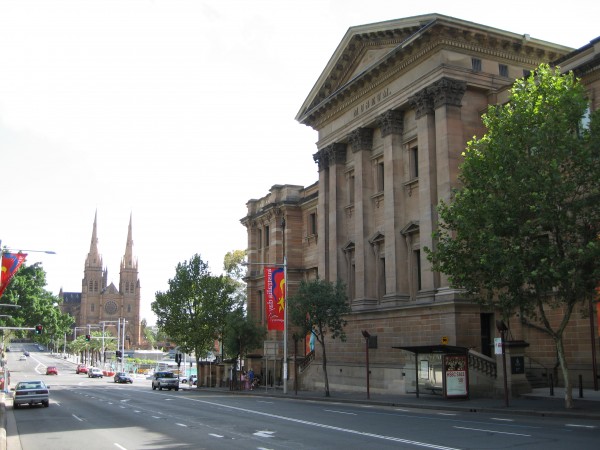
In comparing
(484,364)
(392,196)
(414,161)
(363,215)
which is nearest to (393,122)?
(414,161)

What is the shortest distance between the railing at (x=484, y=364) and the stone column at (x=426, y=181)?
15.3ft

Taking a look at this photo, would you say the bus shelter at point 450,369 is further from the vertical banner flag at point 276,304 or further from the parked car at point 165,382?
the parked car at point 165,382

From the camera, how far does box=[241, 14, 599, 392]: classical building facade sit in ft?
109

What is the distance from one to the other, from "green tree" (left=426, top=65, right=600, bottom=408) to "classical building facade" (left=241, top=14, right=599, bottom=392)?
5.46 meters

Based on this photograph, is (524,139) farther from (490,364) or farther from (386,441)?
(386,441)

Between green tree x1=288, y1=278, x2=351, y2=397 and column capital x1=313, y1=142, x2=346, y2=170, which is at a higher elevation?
column capital x1=313, y1=142, x2=346, y2=170

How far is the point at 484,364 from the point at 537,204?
395 inches

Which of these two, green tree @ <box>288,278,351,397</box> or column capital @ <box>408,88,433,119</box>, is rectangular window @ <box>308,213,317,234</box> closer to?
green tree @ <box>288,278,351,397</box>

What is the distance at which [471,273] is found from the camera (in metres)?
25.5

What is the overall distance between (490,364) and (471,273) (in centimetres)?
667

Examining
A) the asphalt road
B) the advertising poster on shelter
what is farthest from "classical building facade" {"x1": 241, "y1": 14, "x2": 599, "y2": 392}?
the asphalt road

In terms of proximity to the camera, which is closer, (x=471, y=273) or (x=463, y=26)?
(x=471, y=273)

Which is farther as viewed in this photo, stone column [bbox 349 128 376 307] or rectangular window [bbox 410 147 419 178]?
stone column [bbox 349 128 376 307]

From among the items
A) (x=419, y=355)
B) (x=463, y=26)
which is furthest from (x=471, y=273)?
(x=463, y=26)
